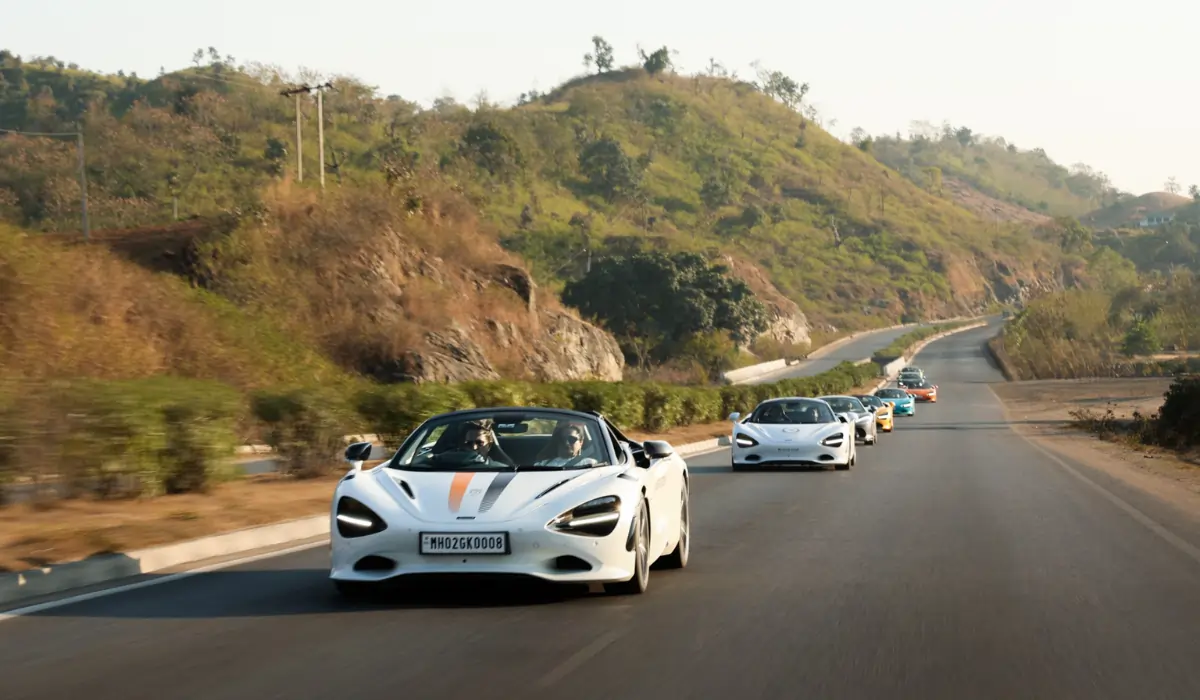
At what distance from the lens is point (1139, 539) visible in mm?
13711

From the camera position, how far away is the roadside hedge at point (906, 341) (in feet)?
385

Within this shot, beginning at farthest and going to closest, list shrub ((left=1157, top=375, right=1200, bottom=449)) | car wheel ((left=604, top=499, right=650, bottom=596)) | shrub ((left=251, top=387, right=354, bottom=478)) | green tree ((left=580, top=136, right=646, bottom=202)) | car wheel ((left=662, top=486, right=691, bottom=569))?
green tree ((left=580, top=136, right=646, bottom=202)), shrub ((left=1157, top=375, right=1200, bottom=449)), shrub ((left=251, top=387, right=354, bottom=478)), car wheel ((left=662, top=486, right=691, bottom=569)), car wheel ((left=604, top=499, right=650, bottom=596))

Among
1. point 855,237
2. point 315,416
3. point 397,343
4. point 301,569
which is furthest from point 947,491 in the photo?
point 855,237

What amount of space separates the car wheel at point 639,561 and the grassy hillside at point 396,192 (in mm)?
42328

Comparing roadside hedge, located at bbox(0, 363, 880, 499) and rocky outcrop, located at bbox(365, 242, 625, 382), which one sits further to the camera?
rocky outcrop, located at bbox(365, 242, 625, 382)

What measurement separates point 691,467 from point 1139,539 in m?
13.6

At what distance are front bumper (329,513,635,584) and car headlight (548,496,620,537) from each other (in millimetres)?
48

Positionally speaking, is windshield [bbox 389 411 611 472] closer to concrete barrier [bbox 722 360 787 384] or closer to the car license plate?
the car license plate

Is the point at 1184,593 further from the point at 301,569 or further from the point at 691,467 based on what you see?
the point at 691,467

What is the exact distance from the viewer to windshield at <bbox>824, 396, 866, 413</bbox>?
34531mm

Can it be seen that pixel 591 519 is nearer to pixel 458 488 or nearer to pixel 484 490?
pixel 484 490

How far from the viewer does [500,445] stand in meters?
10.7

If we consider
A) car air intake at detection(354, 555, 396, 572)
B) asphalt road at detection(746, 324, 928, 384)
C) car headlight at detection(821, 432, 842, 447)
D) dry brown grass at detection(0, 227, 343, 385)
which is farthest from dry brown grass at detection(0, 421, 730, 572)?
asphalt road at detection(746, 324, 928, 384)

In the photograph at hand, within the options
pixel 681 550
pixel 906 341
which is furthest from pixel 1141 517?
pixel 906 341
